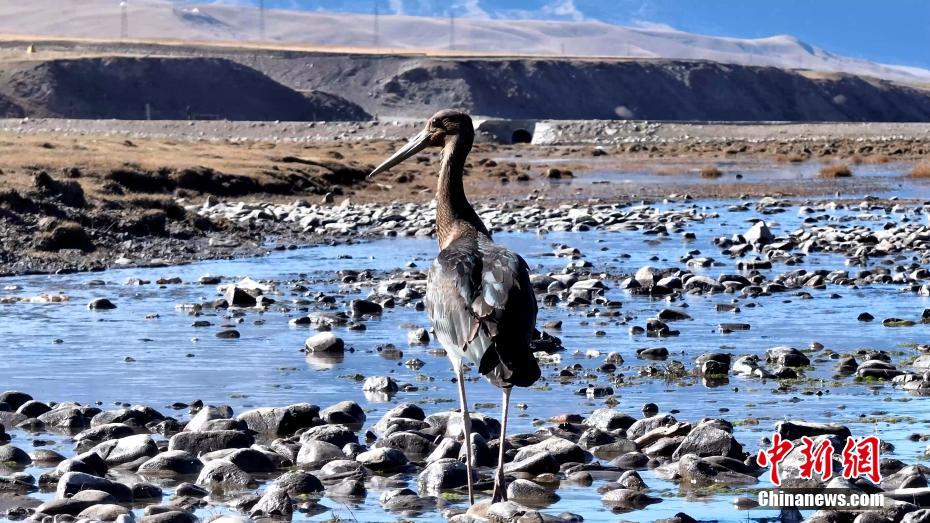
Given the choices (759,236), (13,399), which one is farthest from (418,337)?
(759,236)

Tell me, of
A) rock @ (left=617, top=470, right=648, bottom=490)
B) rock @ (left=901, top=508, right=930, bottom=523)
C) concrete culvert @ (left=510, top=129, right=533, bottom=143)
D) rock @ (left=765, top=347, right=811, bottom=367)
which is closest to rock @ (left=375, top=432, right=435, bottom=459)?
rock @ (left=617, top=470, right=648, bottom=490)

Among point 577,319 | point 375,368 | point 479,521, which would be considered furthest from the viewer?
point 577,319

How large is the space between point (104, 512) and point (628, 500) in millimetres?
3063

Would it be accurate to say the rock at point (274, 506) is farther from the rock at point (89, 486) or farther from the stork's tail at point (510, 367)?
the stork's tail at point (510, 367)

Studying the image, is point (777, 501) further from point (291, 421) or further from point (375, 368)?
point (375, 368)

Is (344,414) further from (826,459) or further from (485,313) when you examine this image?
(826,459)

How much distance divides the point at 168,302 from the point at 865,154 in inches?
2437

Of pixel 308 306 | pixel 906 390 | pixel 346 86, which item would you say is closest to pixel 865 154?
pixel 308 306

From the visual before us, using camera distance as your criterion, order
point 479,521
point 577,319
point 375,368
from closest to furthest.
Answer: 1. point 479,521
2. point 375,368
3. point 577,319

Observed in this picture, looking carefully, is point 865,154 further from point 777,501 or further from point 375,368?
point 777,501

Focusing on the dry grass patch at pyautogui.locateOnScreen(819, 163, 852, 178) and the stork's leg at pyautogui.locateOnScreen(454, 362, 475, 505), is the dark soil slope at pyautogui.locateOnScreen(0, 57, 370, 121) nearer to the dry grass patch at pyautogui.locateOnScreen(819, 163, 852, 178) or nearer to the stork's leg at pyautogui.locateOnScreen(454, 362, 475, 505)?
the dry grass patch at pyautogui.locateOnScreen(819, 163, 852, 178)

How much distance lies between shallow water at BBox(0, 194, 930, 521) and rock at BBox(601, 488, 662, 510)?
0.10 metres

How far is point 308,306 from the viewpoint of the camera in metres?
20.2

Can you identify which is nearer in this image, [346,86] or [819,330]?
[819,330]
